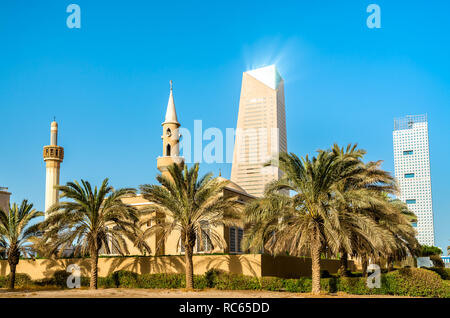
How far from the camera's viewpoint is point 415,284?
29.6 meters

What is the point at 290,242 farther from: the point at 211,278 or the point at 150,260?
the point at 150,260

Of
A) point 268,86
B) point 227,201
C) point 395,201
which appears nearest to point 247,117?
point 268,86

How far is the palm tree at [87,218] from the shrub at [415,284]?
1570 cm

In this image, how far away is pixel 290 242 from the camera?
29984 mm

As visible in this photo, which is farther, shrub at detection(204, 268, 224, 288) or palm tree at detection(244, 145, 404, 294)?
shrub at detection(204, 268, 224, 288)

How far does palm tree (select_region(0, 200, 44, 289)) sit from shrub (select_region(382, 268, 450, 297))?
23611mm

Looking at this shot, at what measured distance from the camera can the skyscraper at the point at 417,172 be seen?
5694 inches

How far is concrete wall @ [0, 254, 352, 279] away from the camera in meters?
33.5

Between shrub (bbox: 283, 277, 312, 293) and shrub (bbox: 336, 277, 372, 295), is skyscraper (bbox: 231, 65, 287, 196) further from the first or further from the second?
shrub (bbox: 336, 277, 372, 295)

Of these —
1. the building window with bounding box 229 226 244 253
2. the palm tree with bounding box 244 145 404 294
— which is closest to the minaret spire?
the building window with bounding box 229 226 244 253

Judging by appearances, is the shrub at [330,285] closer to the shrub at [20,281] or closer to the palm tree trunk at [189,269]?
the palm tree trunk at [189,269]

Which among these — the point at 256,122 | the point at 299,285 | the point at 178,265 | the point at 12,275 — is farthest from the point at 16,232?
the point at 256,122

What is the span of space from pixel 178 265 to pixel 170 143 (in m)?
13.3
